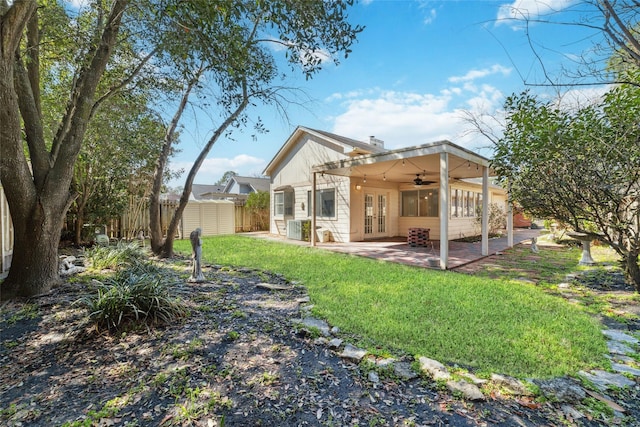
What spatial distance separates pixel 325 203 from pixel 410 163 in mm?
4554

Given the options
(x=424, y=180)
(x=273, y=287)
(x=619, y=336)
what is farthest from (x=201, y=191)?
(x=619, y=336)

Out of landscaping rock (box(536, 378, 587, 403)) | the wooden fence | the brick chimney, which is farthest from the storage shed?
landscaping rock (box(536, 378, 587, 403))

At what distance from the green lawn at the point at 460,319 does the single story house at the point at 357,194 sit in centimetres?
454

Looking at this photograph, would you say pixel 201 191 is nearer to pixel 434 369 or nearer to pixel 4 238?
pixel 4 238

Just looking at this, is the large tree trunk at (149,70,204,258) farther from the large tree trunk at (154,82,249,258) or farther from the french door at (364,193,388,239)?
the french door at (364,193,388,239)

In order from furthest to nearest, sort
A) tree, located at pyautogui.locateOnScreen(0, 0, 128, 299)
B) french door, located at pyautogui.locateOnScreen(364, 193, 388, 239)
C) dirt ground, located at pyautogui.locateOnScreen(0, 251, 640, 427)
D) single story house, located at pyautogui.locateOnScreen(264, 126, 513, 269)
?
french door, located at pyautogui.locateOnScreen(364, 193, 388, 239) → single story house, located at pyautogui.locateOnScreen(264, 126, 513, 269) → tree, located at pyautogui.locateOnScreen(0, 0, 128, 299) → dirt ground, located at pyautogui.locateOnScreen(0, 251, 640, 427)

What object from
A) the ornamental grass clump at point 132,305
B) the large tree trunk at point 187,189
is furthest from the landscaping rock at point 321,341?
the large tree trunk at point 187,189

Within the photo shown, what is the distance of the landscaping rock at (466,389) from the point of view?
219cm

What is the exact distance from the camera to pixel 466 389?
2266 mm

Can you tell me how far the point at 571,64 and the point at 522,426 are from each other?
166 inches

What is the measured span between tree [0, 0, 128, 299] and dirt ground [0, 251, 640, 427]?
1.00 metres

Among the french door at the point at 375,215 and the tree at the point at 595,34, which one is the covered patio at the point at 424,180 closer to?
the french door at the point at 375,215

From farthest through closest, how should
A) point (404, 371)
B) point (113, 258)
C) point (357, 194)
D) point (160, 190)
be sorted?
point (357, 194)
point (160, 190)
point (113, 258)
point (404, 371)

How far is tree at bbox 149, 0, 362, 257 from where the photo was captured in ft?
11.2
